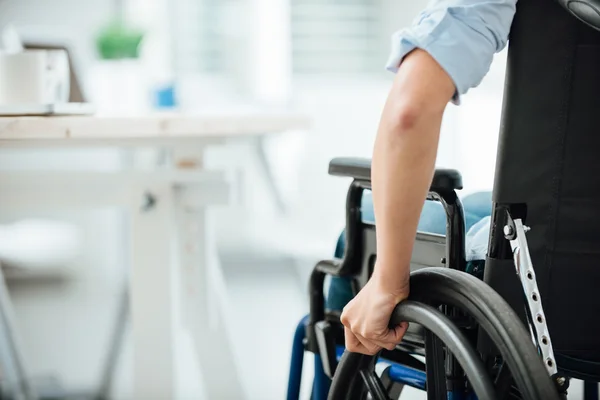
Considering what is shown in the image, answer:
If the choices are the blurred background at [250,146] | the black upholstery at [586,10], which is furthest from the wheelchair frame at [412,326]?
the blurred background at [250,146]

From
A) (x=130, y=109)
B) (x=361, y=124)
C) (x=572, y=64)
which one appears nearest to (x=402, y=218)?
(x=572, y=64)

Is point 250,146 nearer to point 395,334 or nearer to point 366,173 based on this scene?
point 366,173

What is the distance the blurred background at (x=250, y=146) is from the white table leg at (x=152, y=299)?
4.22ft

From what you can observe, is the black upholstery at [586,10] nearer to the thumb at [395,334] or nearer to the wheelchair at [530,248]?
the wheelchair at [530,248]

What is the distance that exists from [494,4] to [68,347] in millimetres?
2265

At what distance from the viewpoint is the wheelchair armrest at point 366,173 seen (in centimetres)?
94

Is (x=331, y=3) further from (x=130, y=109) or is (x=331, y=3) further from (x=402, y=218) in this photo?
(x=402, y=218)

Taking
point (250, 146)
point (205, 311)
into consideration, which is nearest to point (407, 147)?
point (205, 311)

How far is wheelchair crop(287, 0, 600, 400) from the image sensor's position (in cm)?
76

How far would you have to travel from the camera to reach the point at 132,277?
175cm

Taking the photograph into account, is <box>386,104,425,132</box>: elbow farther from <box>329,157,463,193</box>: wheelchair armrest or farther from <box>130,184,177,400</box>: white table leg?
<box>130,184,177,400</box>: white table leg

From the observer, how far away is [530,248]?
0.86 meters

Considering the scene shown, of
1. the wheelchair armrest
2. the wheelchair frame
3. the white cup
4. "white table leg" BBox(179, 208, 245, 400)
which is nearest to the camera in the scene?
the wheelchair frame

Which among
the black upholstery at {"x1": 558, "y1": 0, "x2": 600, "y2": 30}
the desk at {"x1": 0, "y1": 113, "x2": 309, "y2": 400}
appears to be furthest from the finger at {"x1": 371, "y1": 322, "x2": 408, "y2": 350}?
the desk at {"x1": 0, "y1": 113, "x2": 309, "y2": 400}
